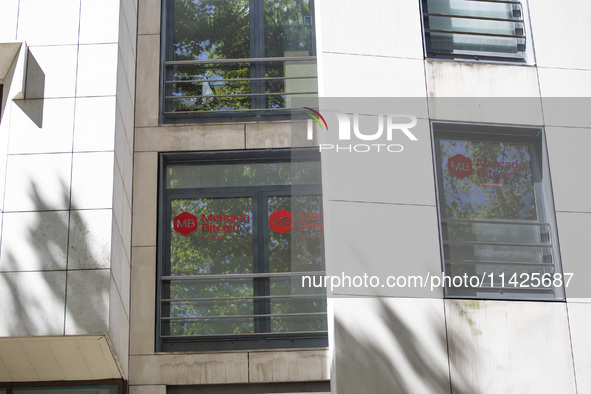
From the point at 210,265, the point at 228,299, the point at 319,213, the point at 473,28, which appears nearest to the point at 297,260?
the point at 319,213

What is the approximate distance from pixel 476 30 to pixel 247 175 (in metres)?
3.84

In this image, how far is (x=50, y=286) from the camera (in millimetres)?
8148

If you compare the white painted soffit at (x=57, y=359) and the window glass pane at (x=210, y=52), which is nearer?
the white painted soffit at (x=57, y=359)

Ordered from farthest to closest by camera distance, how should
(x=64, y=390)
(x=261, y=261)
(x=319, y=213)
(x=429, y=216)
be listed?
(x=319, y=213) < (x=261, y=261) < (x=64, y=390) < (x=429, y=216)

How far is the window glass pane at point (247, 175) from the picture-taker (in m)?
10.2

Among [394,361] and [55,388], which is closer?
[394,361]

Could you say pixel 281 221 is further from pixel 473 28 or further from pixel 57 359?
pixel 473 28

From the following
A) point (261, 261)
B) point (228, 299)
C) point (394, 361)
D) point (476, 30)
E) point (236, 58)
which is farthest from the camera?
point (236, 58)

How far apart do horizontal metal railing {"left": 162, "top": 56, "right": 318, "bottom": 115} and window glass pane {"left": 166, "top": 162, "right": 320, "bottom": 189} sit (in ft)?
2.93

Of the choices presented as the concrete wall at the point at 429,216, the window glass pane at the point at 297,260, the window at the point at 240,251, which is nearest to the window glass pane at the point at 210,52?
the window at the point at 240,251

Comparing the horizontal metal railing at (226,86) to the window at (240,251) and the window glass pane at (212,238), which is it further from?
the window glass pane at (212,238)

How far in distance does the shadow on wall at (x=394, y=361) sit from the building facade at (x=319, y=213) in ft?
0.07

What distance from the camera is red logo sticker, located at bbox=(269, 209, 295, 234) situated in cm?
1005

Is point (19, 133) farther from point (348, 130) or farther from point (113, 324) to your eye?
point (348, 130)
